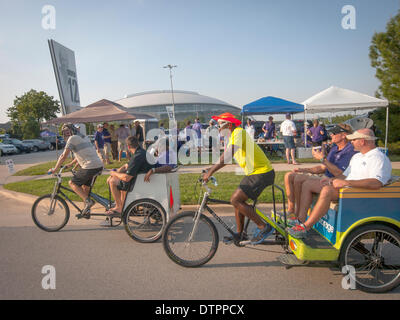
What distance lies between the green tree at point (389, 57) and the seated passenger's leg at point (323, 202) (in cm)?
1326

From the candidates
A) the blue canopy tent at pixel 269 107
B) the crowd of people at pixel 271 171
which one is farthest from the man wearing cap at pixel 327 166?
the blue canopy tent at pixel 269 107

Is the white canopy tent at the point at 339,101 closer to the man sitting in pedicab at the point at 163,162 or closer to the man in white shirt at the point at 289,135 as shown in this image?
the man in white shirt at the point at 289,135

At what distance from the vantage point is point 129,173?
15.6 ft

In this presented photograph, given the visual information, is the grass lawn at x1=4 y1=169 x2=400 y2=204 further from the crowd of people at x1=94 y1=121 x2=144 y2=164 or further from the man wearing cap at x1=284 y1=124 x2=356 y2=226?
the crowd of people at x1=94 y1=121 x2=144 y2=164

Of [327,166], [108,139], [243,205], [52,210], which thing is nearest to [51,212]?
[52,210]

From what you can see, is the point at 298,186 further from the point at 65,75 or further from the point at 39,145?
the point at 39,145

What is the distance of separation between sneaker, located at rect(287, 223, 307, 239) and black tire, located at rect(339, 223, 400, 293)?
16.1 inches

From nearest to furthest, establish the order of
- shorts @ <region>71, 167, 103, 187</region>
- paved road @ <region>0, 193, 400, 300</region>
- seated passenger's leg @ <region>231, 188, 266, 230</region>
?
paved road @ <region>0, 193, 400, 300</region>, seated passenger's leg @ <region>231, 188, 266, 230</region>, shorts @ <region>71, 167, 103, 187</region>

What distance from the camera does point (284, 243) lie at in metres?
3.65

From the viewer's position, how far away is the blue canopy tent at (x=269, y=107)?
13.9 meters

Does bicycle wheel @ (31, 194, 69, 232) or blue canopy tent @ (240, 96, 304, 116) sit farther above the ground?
blue canopy tent @ (240, 96, 304, 116)

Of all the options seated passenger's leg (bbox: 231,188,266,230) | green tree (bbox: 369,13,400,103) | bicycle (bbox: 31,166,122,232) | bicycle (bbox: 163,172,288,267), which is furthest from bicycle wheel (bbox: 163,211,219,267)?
green tree (bbox: 369,13,400,103)

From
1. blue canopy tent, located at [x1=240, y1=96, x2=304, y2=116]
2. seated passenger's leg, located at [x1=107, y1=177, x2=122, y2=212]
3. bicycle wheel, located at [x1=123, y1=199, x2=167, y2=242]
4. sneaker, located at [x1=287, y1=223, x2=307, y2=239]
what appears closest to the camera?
sneaker, located at [x1=287, y1=223, x2=307, y2=239]

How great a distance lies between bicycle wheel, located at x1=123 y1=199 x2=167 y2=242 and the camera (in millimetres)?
4645
